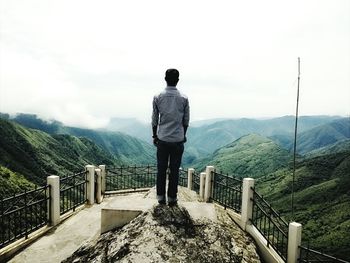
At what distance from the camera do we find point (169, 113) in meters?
6.10

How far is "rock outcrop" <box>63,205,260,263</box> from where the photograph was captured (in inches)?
213

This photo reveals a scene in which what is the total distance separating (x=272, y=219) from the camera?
28.9 feet

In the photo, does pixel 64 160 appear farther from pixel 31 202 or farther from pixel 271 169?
pixel 31 202

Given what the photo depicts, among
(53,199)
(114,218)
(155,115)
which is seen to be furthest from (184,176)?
(155,115)

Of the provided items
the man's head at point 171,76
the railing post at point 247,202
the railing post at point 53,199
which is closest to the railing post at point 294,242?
the railing post at point 247,202

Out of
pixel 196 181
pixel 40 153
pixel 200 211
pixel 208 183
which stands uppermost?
pixel 200 211

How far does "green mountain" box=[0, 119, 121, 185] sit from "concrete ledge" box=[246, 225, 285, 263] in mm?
100778

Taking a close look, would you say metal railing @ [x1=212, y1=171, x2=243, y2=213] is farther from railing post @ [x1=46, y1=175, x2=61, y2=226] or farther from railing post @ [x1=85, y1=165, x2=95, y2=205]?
railing post @ [x1=46, y1=175, x2=61, y2=226]

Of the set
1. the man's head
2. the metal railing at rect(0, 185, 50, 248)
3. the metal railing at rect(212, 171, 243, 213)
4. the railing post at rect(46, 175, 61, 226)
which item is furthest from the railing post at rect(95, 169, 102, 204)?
the man's head

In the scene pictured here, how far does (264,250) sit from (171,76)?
5216mm

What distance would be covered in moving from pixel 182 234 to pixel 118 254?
1.18 metres

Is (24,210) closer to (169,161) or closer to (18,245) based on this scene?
(18,245)

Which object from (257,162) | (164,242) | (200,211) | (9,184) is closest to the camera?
(164,242)

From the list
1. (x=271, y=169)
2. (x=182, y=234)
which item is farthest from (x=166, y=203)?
(x=271, y=169)
